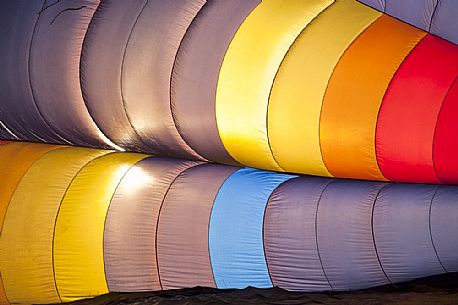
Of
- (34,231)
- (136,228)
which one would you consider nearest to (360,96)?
(136,228)

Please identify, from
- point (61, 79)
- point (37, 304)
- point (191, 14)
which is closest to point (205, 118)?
point (191, 14)

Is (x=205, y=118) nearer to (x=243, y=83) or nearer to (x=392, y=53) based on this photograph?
(x=243, y=83)

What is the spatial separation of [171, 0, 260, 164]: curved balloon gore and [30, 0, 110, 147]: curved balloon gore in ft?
1.06

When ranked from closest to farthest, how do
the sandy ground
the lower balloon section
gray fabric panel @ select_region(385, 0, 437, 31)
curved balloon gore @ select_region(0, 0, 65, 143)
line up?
the sandy ground
the lower balloon section
gray fabric panel @ select_region(385, 0, 437, 31)
curved balloon gore @ select_region(0, 0, 65, 143)

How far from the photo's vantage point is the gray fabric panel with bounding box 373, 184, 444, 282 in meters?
1.91

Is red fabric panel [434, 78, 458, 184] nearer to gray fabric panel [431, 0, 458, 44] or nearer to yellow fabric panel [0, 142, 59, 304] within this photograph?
gray fabric panel [431, 0, 458, 44]

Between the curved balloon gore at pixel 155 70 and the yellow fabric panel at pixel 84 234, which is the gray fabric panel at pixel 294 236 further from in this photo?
the yellow fabric panel at pixel 84 234

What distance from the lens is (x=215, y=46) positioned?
7.41 feet

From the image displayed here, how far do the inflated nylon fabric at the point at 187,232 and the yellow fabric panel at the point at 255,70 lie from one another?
0.14 m

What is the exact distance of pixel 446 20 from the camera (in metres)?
2.03

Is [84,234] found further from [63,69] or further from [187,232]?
[63,69]

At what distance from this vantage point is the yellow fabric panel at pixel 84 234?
238 centimetres

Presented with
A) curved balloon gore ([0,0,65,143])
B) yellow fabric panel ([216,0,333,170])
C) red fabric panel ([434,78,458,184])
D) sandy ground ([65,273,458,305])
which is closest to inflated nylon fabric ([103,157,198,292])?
A: sandy ground ([65,273,458,305])

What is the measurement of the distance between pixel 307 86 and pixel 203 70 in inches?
11.6
